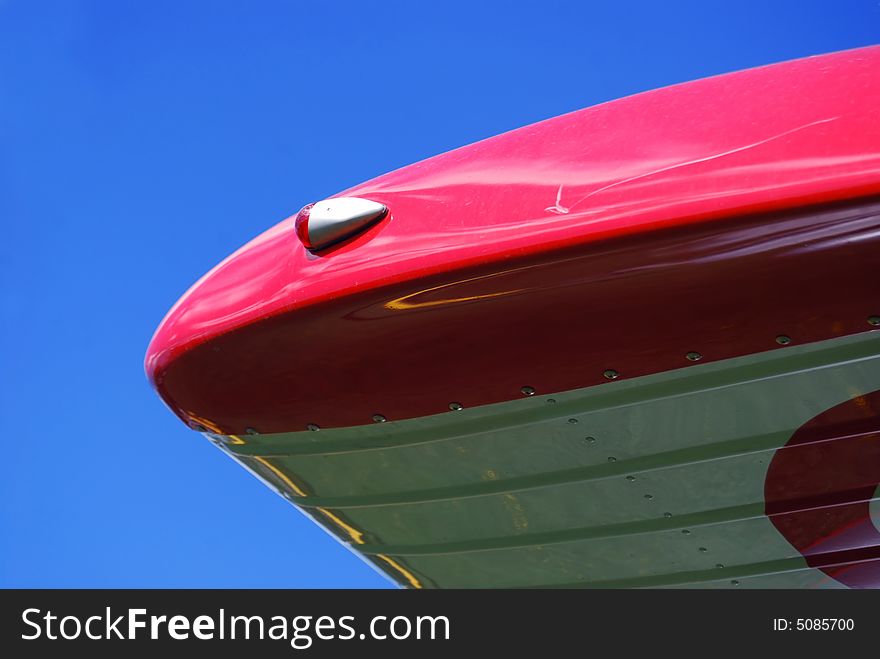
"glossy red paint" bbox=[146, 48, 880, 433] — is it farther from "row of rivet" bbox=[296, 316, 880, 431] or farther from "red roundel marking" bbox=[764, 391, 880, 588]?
"red roundel marking" bbox=[764, 391, 880, 588]

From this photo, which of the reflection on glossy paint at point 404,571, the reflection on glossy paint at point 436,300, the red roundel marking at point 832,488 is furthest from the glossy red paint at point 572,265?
the reflection on glossy paint at point 404,571

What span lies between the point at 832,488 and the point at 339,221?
0.93m

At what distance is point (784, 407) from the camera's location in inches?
62.2

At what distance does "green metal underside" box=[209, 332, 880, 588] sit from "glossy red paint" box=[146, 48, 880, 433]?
5 cm

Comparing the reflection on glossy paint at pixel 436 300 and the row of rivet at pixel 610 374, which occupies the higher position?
the reflection on glossy paint at pixel 436 300

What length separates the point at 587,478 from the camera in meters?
1.77

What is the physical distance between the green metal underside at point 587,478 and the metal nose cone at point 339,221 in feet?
1.03

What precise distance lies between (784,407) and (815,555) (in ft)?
1.81

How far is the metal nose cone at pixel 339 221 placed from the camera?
168cm

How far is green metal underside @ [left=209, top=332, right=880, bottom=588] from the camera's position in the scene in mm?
1573

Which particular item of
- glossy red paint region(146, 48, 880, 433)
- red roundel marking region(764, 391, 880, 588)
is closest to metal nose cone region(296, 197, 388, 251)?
glossy red paint region(146, 48, 880, 433)

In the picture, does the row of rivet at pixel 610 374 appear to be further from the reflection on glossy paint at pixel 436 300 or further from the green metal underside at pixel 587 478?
the reflection on glossy paint at pixel 436 300
